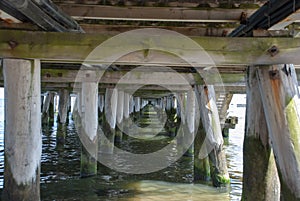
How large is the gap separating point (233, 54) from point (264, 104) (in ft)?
1.96

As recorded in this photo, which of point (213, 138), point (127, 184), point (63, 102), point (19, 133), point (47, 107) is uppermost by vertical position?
point (63, 102)

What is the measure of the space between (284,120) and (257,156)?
60cm

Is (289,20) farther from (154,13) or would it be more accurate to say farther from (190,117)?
(190,117)

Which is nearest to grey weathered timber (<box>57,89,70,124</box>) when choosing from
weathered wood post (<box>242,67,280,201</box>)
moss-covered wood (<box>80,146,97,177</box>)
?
moss-covered wood (<box>80,146,97,177</box>)

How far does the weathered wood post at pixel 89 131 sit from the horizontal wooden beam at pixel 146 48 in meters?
4.24

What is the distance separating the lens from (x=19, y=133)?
369 cm

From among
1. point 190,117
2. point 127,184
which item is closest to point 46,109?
point 190,117

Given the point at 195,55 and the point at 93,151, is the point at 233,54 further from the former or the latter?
the point at 93,151

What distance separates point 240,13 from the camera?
12.4 ft

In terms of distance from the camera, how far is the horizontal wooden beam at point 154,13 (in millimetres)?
3727

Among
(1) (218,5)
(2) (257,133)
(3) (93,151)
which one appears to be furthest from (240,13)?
(3) (93,151)

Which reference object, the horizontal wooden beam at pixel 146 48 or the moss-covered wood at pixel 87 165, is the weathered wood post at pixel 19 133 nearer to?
the horizontal wooden beam at pixel 146 48

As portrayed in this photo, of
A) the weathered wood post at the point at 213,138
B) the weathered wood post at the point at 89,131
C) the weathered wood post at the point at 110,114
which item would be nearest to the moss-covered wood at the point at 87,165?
the weathered wood post at the point at 89,131

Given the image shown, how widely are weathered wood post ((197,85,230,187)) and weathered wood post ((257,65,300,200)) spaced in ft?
10.0
